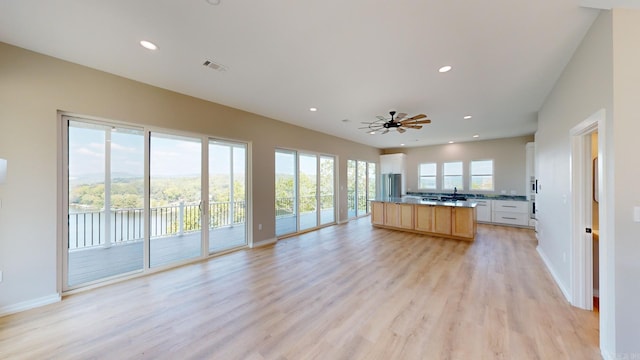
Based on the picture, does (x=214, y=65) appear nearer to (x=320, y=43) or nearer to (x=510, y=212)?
(x=320, y=43)

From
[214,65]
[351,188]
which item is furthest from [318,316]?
[351,188]

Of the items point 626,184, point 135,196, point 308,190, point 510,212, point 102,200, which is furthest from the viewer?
point 510,212

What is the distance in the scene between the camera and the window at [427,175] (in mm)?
9008

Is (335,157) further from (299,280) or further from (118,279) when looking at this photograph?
(118,279)

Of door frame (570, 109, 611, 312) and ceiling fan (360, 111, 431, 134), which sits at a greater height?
ceiling fan (360, 111, 431, 134)

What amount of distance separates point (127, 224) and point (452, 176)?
9.55 meters

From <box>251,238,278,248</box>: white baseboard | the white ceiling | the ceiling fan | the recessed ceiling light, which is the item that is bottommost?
<box>251,238,278,248</box>: white baseboard

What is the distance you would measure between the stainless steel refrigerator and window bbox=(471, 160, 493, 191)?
251cm

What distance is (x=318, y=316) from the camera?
2.43 metres

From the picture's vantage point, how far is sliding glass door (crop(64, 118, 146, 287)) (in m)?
3.06

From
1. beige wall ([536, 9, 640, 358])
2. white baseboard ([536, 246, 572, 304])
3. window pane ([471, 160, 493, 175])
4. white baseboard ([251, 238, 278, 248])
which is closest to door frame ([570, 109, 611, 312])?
white baseboard ([536, 246, 572, 304])

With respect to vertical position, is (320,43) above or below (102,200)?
above

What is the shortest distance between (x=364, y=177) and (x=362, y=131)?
2.68 meters

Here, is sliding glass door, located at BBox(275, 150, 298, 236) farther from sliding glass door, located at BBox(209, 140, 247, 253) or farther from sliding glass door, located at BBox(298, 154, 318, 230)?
sliding glass door, located at BBox(209, 140, 247, 253)
